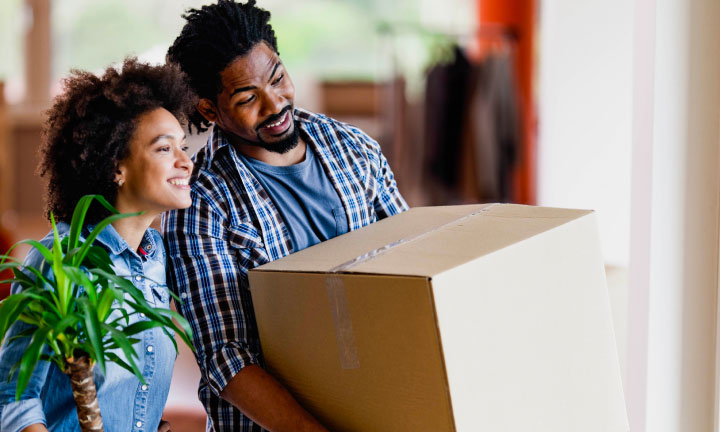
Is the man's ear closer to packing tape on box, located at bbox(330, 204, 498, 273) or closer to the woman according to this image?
the woman

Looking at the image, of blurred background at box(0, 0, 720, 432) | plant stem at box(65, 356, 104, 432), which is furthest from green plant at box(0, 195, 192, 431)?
blurred background at box(0, 0, 720, 432)

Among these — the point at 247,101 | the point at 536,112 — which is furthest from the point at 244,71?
the point at 536,112

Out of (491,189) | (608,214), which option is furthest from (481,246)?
(491,189)

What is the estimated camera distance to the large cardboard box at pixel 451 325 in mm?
1001

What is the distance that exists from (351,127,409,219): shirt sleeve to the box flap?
0.14m

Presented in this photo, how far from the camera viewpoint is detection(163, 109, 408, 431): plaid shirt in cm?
124

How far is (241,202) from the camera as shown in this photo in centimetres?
131

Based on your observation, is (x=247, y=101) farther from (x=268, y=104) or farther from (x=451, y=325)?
(x=451, y=325)

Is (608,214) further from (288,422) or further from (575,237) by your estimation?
(288,422)

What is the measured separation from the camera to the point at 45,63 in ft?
19.2

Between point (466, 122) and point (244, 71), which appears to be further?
point (466, 122)

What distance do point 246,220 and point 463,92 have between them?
293cm

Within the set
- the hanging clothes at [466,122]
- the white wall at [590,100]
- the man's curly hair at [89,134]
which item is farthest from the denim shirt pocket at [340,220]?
the hanging clothes at [466,122]

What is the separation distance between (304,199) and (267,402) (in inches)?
14.2
